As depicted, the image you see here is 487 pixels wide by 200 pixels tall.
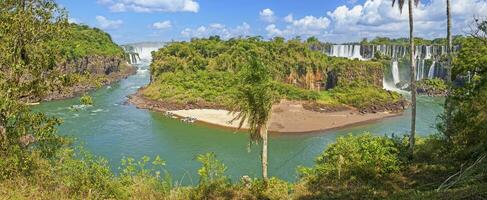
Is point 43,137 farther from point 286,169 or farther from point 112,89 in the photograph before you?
point 112,89

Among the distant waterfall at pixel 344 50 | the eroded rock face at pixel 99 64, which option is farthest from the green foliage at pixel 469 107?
the eroded rock face at pixel 99 64

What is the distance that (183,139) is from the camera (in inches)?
1855

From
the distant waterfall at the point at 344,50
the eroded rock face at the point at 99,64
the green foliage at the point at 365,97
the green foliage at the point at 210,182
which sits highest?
the distant waterfall at the point at 344,50

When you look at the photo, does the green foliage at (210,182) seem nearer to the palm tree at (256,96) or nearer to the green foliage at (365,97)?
the palm tree at (256,96)

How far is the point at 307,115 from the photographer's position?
6159 centimetres

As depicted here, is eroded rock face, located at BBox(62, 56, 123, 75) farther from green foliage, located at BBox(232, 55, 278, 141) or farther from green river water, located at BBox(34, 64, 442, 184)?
green foliage, located at BBox(232, 55, 278, 141)

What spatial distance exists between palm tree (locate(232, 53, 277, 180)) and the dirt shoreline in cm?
2924

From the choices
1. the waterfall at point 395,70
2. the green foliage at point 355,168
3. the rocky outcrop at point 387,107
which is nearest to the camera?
the green foliage at point 355,168

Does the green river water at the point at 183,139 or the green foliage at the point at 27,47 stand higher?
Result: the green foliage at the point at 27,47

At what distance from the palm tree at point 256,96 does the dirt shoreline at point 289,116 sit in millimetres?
29237

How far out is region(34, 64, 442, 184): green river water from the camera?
36.6 m

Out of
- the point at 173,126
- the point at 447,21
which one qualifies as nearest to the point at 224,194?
the point at 447,21

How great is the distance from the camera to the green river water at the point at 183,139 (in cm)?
3662

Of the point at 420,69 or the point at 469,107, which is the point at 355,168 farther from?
the point at 420,69
